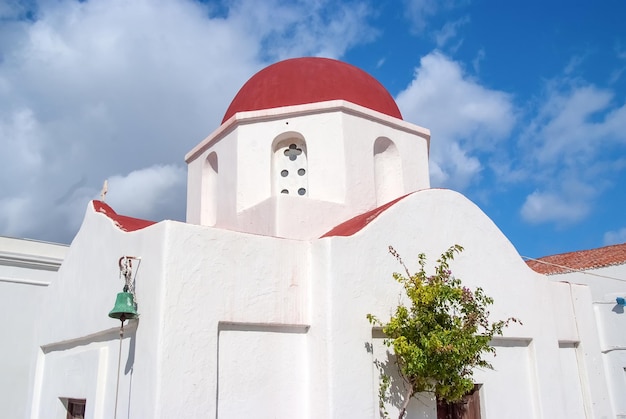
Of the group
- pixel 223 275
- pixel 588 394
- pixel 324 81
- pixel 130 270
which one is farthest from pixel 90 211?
pixel 588 394

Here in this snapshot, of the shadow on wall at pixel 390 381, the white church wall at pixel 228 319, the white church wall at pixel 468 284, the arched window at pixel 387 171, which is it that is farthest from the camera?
the arched window at pixel 387 171

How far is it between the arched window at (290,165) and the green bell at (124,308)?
3.67 m

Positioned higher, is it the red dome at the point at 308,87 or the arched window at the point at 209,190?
the red dome at the point at 308,87

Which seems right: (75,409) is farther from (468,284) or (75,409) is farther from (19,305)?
(468,284)

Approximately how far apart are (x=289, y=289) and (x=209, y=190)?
4171 mm

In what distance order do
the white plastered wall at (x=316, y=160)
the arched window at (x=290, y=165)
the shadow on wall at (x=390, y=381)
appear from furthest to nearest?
the arched window at (x=290, y=165) < the white plastered wall at (x=316, y=160) < the shadow on wall at (x=390, y=381)

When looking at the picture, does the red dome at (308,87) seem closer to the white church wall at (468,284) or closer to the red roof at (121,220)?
the white church wall at (468,284)

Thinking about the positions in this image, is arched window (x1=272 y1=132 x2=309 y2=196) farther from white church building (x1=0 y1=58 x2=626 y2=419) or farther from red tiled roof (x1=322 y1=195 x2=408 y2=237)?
red tiled roof (x1=322 y1=195 x2=408 y2=237)

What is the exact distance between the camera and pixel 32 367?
847 centimetres

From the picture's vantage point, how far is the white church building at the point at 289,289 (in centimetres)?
557

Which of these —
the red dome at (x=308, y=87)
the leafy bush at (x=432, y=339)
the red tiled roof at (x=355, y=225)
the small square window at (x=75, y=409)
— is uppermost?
the red dome at (x=308, y=87)

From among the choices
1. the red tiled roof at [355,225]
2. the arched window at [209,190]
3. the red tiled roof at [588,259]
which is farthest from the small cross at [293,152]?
the red tiled roof at [588,259]

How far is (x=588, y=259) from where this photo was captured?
15078 millimetres

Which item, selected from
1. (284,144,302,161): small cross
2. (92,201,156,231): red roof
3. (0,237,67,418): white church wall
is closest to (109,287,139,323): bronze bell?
(92,201,156,231): red roof
